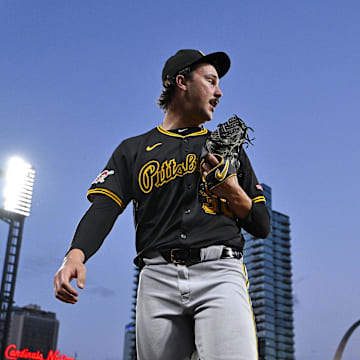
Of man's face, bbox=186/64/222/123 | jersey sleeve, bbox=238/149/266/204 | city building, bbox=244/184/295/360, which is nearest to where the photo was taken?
jersey sleeve, bbox=238/149/266/204

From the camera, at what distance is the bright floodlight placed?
33531 millimetres

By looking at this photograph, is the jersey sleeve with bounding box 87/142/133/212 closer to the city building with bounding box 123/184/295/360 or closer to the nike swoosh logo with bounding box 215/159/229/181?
the nike swoosh logo with bounding box 215/159/229/181

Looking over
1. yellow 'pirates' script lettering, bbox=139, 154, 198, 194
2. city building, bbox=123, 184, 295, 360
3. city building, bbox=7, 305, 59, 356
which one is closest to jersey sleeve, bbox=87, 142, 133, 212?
yellow 'pirates' script lettering, bbox=139, 154, 198, 194

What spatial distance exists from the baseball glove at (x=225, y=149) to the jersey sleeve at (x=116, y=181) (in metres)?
0.45

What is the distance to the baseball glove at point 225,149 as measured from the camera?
2598mm

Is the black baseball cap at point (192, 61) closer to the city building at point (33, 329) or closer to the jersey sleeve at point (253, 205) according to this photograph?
the jersey sleeve at point (253, 205)

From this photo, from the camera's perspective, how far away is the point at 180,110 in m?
3.12

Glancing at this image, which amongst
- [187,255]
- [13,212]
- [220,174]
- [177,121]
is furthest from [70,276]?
[13,212]

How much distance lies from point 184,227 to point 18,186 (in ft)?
109

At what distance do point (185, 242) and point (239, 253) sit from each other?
0.28 meters

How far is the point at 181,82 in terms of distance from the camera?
3.09 meters

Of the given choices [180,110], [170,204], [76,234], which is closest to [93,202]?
[76,234]

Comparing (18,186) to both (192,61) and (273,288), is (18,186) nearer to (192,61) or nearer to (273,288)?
(192,61)

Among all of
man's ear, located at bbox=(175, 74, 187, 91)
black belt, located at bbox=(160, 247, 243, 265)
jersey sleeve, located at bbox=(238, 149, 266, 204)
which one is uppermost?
man's ear, located at bbox=(175, 74, 187, 91)
